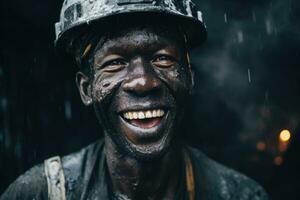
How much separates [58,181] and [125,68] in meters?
0.99

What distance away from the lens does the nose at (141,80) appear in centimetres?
345

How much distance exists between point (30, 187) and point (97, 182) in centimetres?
51

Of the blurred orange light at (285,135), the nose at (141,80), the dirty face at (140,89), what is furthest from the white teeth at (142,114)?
the blurred orange light at (285,135)

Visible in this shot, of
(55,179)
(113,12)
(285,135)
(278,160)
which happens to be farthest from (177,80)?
(278,160)

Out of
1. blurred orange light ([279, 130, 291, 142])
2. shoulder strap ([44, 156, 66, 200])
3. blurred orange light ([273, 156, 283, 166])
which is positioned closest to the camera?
shoulder strap ([44, 156, 66, 200])

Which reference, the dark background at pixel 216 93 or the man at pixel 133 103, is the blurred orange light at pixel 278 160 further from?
the man at pixel 133 103

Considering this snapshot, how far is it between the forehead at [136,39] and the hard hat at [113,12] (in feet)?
0.33

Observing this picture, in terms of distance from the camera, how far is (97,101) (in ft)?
11.9

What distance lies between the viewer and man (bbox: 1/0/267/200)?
11.5ft

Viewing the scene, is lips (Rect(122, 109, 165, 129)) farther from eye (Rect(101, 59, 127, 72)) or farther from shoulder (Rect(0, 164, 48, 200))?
shoulder (Rect(0, 164, 48, 200))

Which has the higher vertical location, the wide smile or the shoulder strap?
the wide smile

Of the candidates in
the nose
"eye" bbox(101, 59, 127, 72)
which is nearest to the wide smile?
the nose

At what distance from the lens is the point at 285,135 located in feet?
19.7

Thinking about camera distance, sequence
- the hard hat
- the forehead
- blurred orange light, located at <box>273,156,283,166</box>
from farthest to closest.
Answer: blurred orange light, located at <box>273,156,283,166</box>, the forehead, the hard hat
